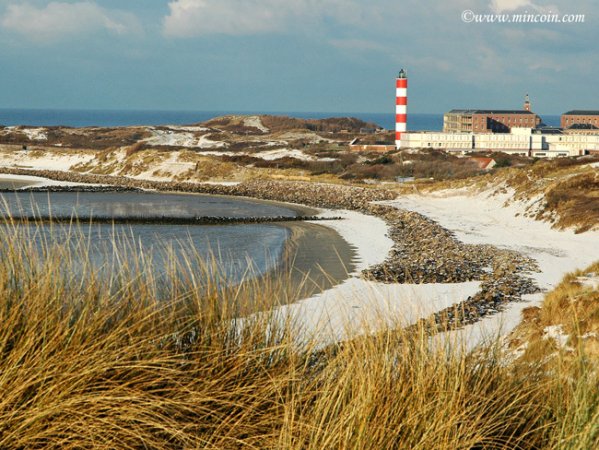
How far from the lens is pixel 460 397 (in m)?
3.71

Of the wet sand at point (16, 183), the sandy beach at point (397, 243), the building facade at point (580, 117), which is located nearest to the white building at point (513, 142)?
the sandy beach at point (397, 243)

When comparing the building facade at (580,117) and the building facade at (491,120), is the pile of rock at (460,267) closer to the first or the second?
the building facade at (491,120)

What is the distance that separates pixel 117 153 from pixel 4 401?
188ft

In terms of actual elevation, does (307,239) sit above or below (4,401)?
below

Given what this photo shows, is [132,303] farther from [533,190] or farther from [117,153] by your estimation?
[117,153]

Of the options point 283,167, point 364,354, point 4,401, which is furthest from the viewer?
point 283,167

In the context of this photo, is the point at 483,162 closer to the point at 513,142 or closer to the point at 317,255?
the point at 513,142

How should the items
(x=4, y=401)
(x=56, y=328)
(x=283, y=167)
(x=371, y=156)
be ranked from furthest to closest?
(x=371, y=156)
(x=283, y=167)
(x=56, y=328)
(x=4, y=401)

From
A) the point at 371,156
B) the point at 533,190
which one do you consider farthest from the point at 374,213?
the point at 371,156

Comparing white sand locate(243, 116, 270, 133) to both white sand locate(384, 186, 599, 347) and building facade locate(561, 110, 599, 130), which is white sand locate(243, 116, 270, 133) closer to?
building facade locate(561, 110, 599, 130)

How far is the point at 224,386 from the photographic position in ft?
12.9

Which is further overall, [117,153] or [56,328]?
[117,153]

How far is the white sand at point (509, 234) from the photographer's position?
594 inches

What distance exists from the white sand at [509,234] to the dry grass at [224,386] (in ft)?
20.4
